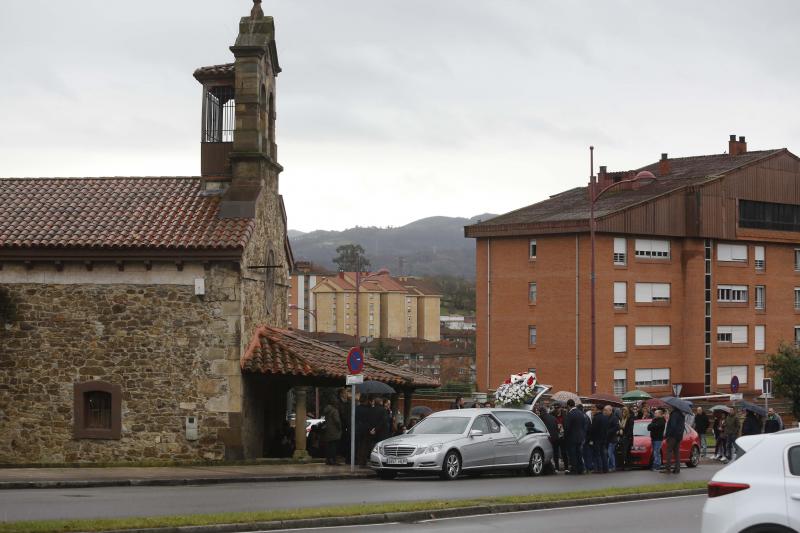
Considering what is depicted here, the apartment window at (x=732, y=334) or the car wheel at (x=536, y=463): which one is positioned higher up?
the apartment window at (x=732, y=334)

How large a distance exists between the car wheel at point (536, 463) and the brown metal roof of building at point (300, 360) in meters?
4.62

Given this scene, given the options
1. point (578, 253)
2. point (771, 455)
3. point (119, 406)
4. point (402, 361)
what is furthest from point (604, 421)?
point (402, 361)

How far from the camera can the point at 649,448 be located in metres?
27.7

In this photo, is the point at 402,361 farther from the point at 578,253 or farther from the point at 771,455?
the point at 771,455

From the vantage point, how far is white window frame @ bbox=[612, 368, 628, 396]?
64.5 m

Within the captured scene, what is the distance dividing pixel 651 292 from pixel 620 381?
18.4ft

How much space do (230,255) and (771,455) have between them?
17791mm

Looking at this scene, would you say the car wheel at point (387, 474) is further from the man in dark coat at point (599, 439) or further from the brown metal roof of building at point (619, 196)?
the brown metal roof of building at point (619, 196)

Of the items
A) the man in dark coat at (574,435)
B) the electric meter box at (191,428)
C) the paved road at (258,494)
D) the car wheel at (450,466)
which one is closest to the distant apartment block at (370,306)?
the electric meter box at (191,428)

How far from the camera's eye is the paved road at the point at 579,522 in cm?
1475

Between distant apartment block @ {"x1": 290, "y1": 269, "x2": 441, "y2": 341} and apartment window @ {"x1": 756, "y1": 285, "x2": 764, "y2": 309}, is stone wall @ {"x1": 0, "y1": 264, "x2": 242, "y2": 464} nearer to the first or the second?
apartment window @ {"x1": 756, "y1": 285, "x2": 764, "y2": 309}

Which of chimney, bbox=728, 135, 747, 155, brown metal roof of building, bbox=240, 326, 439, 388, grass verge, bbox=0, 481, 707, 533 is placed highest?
chimney, bbox=728, 135, 747, 155

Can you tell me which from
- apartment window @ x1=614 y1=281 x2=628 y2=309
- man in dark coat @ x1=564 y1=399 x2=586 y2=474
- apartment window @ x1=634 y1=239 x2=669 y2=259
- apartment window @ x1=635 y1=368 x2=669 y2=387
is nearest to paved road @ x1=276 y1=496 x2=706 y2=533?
man in dark coat @ x1=564 y1=399 x2=586 y2=474

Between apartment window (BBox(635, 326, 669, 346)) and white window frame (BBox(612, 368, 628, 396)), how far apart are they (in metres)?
2.13
